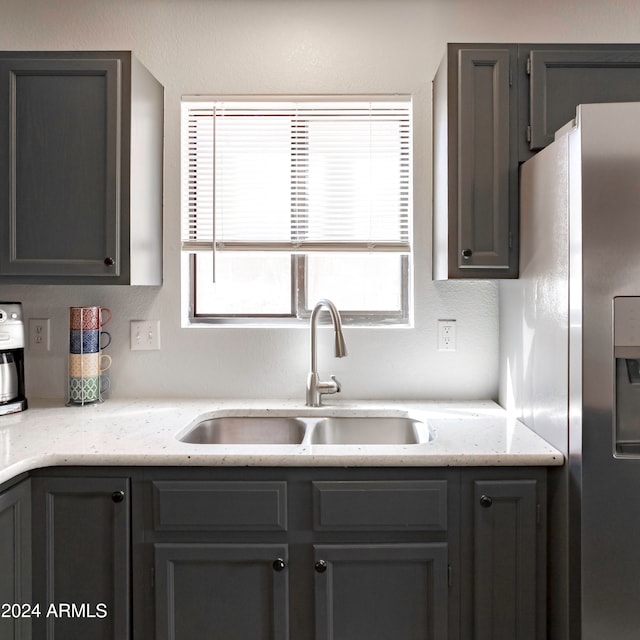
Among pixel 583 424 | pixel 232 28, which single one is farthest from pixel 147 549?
pixel 232 28

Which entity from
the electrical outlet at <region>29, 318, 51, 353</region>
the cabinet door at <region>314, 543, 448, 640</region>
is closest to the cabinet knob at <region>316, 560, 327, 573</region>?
the cabinet door at <region>314, 543, 448, 640</region>

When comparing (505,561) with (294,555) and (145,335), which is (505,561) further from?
(145,335)

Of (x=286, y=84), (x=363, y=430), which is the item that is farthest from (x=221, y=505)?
(x=286, y=84)

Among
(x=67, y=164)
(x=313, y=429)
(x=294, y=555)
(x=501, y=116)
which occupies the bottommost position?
(x=294, y=555)

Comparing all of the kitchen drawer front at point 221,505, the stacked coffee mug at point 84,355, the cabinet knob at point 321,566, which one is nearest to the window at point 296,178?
the stacked coffee mug at point 84,355

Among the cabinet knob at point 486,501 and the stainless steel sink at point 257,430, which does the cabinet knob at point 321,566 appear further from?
the stainless steel sink at point 257,430

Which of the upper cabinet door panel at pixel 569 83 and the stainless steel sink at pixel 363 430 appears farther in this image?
the stainless steel sink at pixel 363 430

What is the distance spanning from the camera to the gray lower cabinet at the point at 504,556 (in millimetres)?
1448

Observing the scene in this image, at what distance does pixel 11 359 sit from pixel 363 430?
1306 mm

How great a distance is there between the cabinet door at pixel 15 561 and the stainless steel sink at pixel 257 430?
0.69m

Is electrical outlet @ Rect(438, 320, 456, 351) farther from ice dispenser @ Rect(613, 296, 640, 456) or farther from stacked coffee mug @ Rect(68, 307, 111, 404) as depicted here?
stacked coffee mug @ Rect(68, 307, 111, 404)

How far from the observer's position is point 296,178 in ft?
7.13

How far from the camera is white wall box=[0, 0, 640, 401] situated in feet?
7.04

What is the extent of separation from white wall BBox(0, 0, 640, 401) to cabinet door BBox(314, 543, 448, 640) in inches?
31.3
